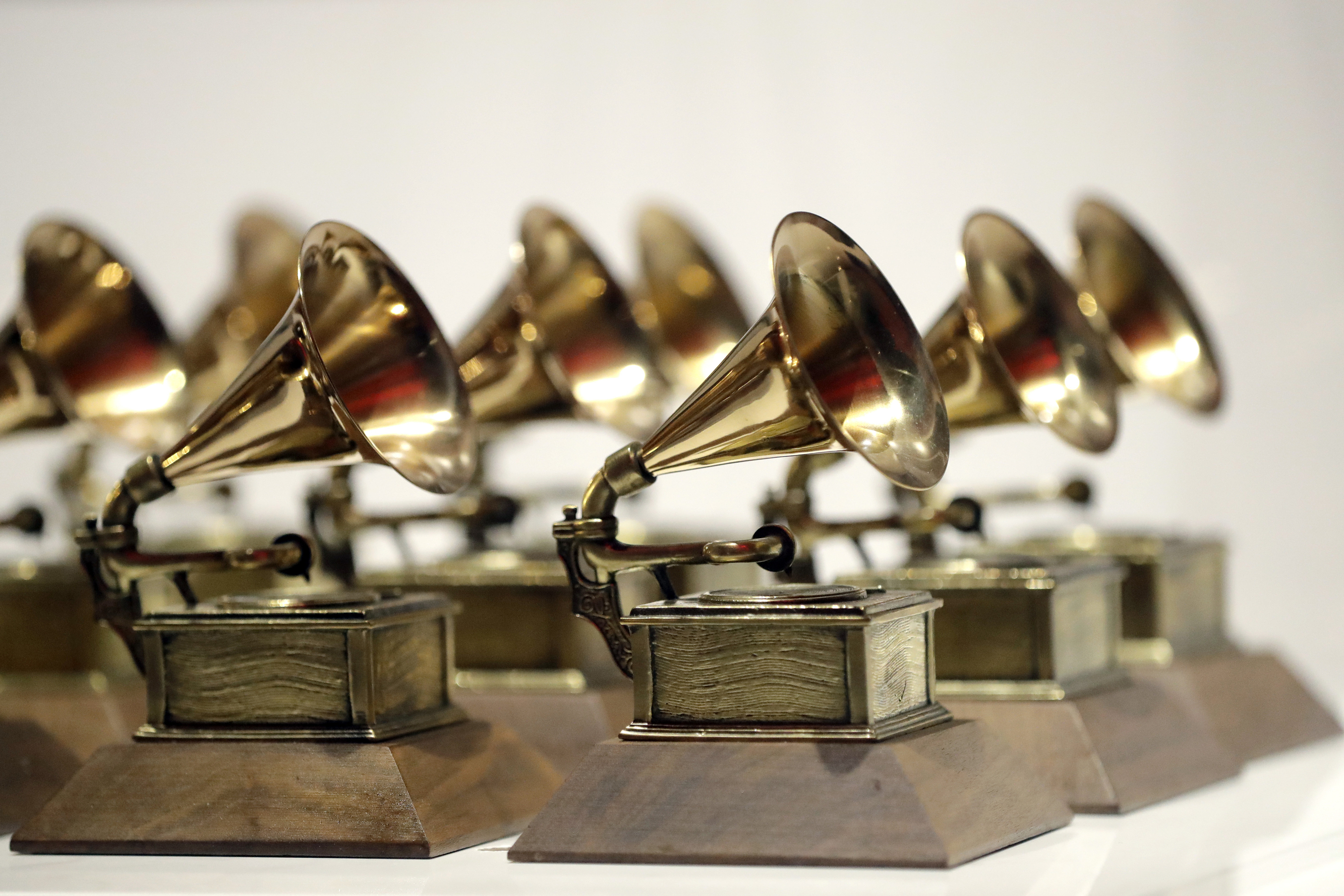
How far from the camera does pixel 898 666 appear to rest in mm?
3256

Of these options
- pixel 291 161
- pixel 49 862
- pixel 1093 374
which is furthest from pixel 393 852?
pixel 291 161

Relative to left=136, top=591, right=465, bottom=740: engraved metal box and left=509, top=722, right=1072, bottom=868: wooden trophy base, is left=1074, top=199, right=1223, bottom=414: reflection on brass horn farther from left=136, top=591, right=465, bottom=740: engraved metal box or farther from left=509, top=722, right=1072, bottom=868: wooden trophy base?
left=136, top=591, right=465, bottom=740: engraved metal box

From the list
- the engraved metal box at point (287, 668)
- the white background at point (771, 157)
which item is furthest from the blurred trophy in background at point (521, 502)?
the white background at point (771, 157)

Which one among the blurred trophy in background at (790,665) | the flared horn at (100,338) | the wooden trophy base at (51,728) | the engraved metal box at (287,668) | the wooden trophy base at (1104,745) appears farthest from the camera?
the flared horn at (100,338)

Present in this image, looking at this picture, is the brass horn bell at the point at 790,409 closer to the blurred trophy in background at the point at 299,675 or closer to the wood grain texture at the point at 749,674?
the wood grain texture at the point at 749,674

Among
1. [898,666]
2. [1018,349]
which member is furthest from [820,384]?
[1018,349]

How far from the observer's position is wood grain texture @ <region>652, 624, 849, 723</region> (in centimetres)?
315

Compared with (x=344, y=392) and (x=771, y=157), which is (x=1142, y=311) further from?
(x=771, y=157)

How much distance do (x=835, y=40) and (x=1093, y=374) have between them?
3.36 m

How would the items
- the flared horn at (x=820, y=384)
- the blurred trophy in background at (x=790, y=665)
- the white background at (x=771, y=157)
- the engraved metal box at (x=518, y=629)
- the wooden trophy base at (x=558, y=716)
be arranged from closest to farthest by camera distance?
the blurred trophy in background at (x=790, y=665) → the flared horn at (x=820, y=384) → the wooden trophy base at (x=558, y=716) → the engraved metal box at (x=518, y=629) → the white background at (x=771, y=157)

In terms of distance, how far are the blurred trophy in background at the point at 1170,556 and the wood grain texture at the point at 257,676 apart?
5.72 ft

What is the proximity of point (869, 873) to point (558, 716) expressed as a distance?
4.41 ft

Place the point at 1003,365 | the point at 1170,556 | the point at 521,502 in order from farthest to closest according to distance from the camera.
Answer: the point at 521,502 < the point at 1170,556 < the point at 1003,365

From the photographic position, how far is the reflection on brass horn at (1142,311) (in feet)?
15.6
